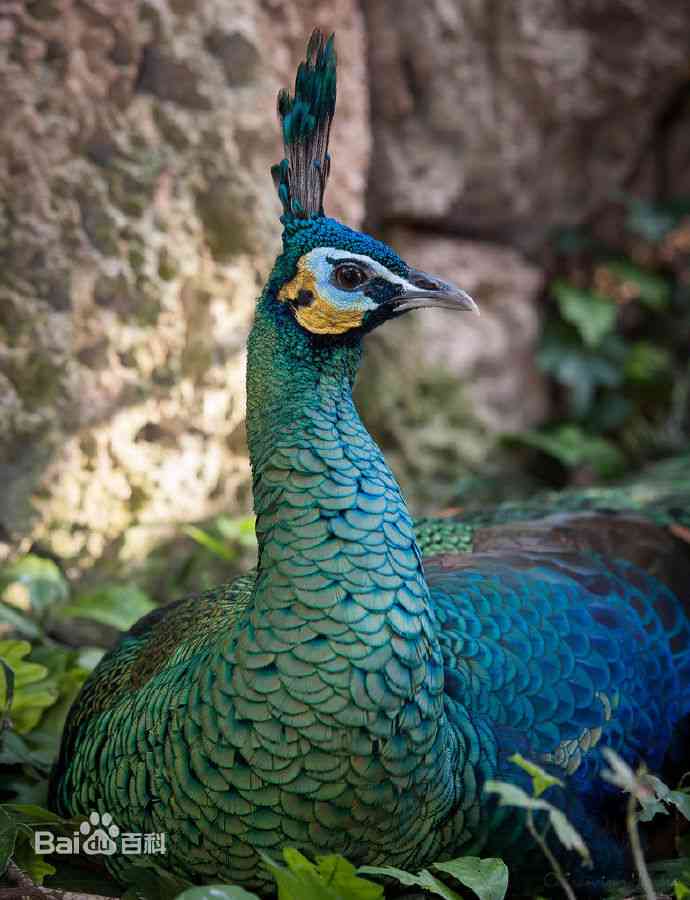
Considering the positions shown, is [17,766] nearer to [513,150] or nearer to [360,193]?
[360,193]

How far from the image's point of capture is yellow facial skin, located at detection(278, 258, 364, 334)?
159cm

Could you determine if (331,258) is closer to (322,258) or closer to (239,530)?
(322,258)

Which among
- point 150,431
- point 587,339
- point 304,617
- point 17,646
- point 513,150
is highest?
point 513,150

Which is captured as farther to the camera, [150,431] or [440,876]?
[150,431]

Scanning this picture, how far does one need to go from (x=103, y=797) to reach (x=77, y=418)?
1464 millimetres

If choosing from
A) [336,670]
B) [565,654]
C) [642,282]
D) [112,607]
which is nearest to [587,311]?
[642,282]

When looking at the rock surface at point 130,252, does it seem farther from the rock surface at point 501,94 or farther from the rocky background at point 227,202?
the rock surface at point 501,94

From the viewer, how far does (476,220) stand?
450cm

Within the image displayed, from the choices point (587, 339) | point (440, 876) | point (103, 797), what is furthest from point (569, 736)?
→ point (587, 339)

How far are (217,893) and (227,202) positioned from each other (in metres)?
2.38

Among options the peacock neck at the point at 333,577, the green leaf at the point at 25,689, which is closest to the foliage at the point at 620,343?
the green leaf at the point at 25,689

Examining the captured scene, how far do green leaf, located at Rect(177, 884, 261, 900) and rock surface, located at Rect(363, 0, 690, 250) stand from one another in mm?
3358

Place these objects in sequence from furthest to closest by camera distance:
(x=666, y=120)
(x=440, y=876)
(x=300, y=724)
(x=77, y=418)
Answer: (x=666, y=120) < (x=77, y=418) < (x=440, y=876) < (x=300, y=724)

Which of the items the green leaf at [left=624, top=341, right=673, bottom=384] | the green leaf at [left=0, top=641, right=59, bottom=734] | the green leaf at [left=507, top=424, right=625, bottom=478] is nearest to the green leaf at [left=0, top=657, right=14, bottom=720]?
the green leaf at [left=0, top=641, right=59, bottom=734]
